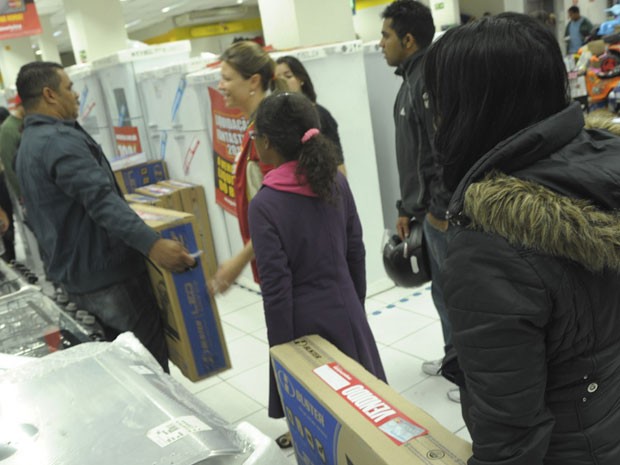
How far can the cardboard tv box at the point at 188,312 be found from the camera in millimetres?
2430

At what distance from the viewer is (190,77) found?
14.6ft

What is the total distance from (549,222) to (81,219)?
1921 millimetres

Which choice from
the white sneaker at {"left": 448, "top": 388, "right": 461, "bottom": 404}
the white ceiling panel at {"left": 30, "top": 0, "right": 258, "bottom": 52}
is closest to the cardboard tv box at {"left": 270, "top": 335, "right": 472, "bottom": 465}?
the white sneaker at {"left": 448, "top": 388, "right": 461, "bottom": 404}

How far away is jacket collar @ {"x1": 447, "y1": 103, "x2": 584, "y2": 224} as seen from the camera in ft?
2.94

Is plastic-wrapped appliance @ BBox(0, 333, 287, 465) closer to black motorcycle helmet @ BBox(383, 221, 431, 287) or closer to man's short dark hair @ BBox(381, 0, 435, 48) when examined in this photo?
black motorcycle helmet @ BBox(383, 221, 431, 287)

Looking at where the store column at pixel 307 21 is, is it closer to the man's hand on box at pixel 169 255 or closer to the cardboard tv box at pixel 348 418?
the man's hand on box at pixel 169 255

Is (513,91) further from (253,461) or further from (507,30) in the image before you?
(253,461)

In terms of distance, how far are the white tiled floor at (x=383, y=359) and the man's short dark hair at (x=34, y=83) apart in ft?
5.78

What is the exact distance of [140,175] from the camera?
534 centimetres

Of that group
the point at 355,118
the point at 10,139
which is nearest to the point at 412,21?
the point at 355,118

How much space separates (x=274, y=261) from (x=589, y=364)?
1103mm

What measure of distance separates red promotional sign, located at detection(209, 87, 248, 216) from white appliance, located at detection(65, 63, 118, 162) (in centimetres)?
273

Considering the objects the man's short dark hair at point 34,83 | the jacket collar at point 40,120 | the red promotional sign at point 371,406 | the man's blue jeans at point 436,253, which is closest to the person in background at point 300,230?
the red promotional sign at point 371,406

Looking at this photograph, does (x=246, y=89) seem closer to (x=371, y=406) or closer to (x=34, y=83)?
(x=34, y=83)
